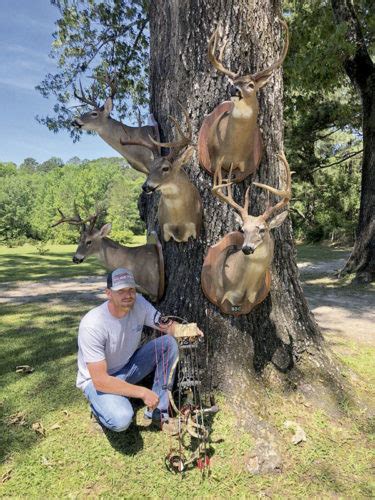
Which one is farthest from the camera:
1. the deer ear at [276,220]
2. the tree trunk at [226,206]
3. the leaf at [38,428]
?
the tree trunk at [226,206]

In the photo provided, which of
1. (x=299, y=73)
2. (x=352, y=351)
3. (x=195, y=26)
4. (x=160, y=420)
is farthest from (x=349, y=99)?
(x=160, y=420)

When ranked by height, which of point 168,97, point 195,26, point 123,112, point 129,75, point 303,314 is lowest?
point 303,314

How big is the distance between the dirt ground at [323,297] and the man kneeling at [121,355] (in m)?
3.29

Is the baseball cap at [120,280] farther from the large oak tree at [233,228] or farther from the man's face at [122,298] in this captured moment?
the large oak tree at [233,228]

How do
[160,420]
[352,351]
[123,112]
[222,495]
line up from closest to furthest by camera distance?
1. [222,495]
2. [160,420]
3. [352,351]
4. [123,112]

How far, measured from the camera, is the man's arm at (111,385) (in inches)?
117

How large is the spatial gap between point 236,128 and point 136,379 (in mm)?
2068

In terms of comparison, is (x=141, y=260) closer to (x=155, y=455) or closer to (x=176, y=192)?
(x=176, y=192)

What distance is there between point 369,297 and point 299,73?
4.80 metres

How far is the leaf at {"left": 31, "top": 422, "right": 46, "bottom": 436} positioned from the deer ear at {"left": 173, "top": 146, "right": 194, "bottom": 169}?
219cm

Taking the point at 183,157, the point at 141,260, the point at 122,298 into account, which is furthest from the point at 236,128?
the point at 122,298

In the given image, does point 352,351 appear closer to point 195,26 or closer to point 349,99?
point 195,26

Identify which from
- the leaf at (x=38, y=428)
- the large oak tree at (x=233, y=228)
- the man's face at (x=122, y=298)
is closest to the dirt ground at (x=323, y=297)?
the large oak tree at (x=233, y=228)

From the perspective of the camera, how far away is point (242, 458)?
112 inches
